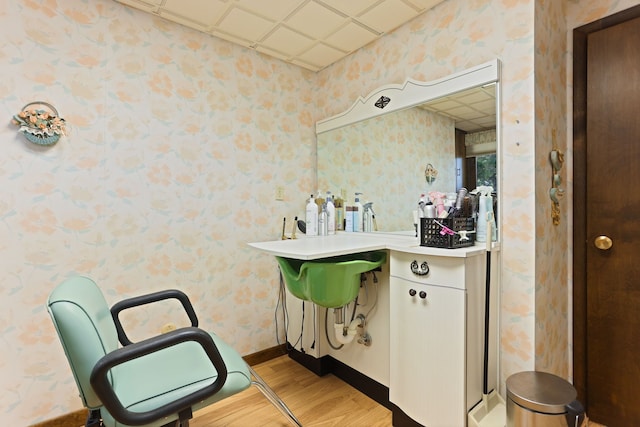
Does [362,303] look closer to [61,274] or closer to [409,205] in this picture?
[409,205]

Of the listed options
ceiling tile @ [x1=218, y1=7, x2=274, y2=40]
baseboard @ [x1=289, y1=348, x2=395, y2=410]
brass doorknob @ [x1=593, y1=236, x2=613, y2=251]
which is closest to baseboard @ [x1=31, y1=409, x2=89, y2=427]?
baseboard @ [x1=289, y1=348, x2=395, y2=410]

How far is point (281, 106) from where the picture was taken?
2434 millimetres

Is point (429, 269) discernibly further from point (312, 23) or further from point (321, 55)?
point (321, 55)

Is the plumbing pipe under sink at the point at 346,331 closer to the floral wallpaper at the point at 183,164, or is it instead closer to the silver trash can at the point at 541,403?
the floral wallpaper at the point at 183,164

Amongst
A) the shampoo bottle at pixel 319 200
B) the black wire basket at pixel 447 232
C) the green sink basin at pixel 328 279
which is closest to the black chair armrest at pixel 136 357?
the green sink basin at pixel 328 279

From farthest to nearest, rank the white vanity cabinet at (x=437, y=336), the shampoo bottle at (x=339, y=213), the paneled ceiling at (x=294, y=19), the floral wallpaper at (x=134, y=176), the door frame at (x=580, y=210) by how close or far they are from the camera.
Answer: the shampoo bottle at (x=339, y=213) < the paneled ceiling at (x=294, y=19) < the door frame at (x=580, y=210) < the floral wallpaper at (x=134, y=176) < the white vanity cabinet at (x=437, y=336)

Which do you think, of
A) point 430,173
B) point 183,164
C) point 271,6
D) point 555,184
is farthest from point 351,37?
point 555,184

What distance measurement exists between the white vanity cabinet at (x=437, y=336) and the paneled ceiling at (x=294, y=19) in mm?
1390

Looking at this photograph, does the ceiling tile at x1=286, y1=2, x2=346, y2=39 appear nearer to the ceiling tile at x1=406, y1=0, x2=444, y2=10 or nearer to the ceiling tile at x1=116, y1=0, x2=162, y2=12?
the ceiling tile at x1=406, y1=0, x2=444, y2=10

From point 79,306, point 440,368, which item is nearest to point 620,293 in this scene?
point 440,368

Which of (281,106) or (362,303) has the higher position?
(281,106)

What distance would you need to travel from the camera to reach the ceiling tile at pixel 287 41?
2.05m

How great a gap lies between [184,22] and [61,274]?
160cm

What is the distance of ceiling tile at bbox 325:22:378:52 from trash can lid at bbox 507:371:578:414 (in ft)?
6.70
